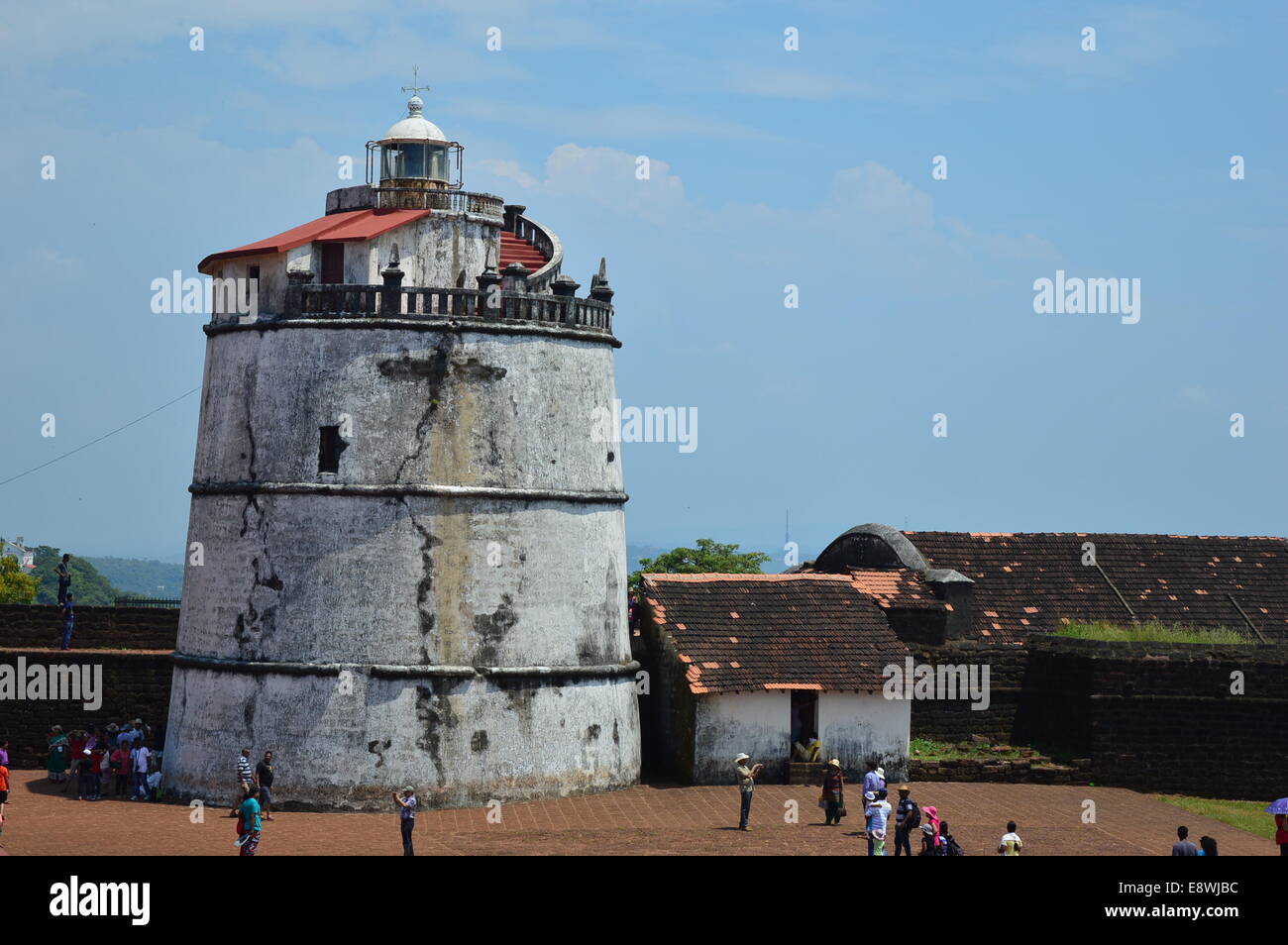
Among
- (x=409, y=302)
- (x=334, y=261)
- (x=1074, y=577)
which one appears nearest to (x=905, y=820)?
(x=409, y=302)

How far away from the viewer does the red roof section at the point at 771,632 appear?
93.0 ft

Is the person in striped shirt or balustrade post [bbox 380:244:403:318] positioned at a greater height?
balustrade post [bbox 380:244:403:318]

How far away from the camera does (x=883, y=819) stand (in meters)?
21.6

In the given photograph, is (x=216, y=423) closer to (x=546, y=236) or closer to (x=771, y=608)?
(x=546, y=236)

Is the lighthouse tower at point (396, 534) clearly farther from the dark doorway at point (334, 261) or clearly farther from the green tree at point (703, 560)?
the green tree at point (703, 560)

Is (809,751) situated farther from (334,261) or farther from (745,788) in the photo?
(334,261)

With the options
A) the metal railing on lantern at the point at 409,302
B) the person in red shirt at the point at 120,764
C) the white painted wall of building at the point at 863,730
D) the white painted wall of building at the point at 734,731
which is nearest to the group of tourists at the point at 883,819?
the white painted wall of building at the point at 734,731

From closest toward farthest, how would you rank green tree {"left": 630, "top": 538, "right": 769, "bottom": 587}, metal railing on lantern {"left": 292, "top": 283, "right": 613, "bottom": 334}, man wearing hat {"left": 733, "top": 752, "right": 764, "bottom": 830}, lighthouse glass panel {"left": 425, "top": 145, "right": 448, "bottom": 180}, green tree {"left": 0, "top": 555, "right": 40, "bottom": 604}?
man wearing hat {"left": 733, "top": 752, "right": 764, "bottom": 830}
metal railing on lantern {"left": 292, "top": 283, "right": 613, "bottom": 334}
lighthouse glass panel {"left": 425, "top": 145, "right": 448, "bottom": 180}
green tree {"left": 0, "top": 555, "right": 40, "bottom": 604}
green tree {"left": 630, "top": 538, "right": 769, "bottom": 587}

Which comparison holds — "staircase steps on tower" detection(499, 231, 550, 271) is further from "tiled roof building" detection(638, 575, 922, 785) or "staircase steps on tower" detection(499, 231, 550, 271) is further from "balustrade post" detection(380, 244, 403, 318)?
"tiled roof building" detection(638, 575, 922, 785)

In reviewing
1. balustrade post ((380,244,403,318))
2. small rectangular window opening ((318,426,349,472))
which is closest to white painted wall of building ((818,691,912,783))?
small rectangular window opening ((318,426,349,472))

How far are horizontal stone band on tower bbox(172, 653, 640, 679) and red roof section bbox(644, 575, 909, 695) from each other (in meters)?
1.90

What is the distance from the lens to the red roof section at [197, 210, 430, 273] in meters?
27.0

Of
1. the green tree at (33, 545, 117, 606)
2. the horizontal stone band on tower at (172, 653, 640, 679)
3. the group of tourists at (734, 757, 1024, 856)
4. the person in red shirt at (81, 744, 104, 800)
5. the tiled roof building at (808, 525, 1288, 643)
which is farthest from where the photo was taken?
the green tree at (33, 545, 117, 606)
